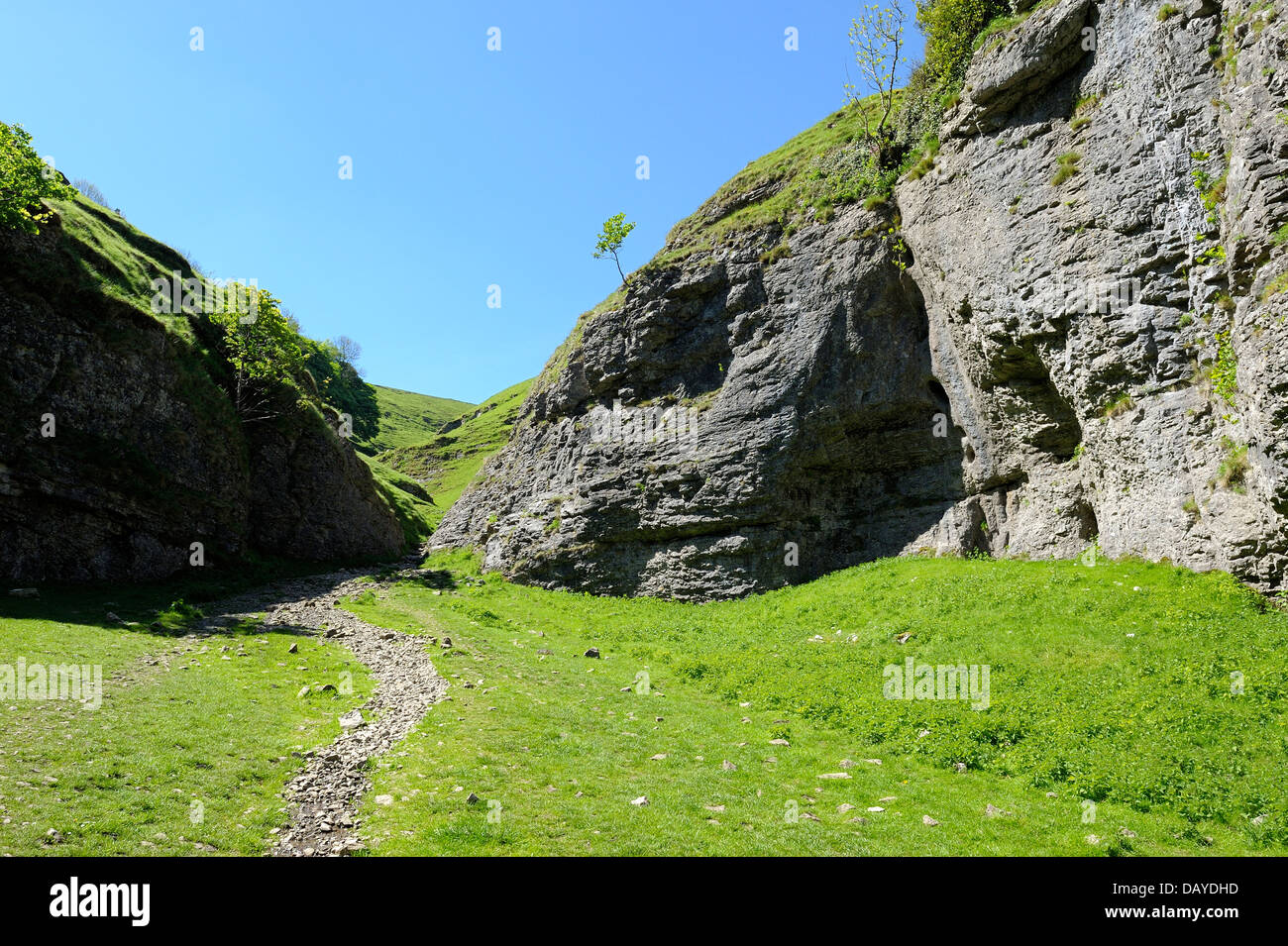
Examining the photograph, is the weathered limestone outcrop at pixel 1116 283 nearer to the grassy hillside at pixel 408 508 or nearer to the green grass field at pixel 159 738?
the green grass field at pixel 159 738

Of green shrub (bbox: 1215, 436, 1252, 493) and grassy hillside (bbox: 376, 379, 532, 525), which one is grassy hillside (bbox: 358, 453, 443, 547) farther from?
green shrub (bbox: 1215, 436, 1252, 493)

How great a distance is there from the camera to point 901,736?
17016mm

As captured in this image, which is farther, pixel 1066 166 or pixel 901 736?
pixel 1066 166

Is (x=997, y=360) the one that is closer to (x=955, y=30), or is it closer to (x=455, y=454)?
(x=955, y=30)

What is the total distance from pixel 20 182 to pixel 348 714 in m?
38.8

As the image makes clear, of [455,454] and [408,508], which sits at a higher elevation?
[455,454]

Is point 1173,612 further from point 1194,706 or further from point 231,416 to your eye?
point 231,416

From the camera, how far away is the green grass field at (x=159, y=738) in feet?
34.9

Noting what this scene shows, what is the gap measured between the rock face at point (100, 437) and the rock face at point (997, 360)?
19.5 m

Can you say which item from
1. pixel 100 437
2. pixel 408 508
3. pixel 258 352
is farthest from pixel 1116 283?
pixel 408 508

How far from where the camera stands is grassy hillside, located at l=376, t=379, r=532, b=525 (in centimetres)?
11681

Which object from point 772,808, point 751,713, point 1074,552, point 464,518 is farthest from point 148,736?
point 464,518

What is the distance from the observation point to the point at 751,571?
37.9 meters
